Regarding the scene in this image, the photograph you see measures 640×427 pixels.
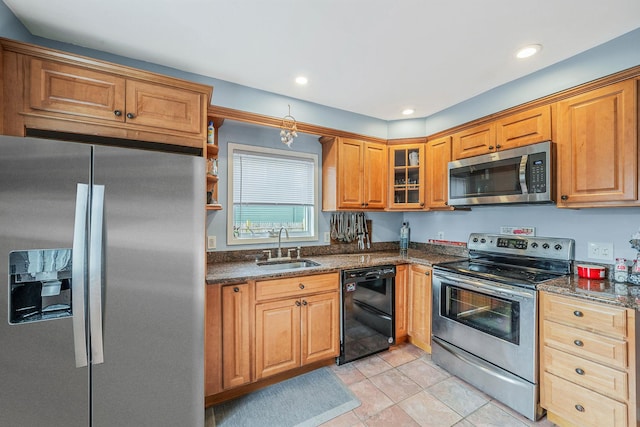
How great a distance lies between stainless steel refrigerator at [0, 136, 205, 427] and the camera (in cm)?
Answer: 121

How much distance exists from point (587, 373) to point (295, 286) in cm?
193

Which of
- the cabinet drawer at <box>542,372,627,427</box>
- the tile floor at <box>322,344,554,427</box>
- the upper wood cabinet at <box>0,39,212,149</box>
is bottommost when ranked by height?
the tile floor at <box>322,344,554,427</box>

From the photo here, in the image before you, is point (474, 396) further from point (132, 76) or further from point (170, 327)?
point (132, 76)

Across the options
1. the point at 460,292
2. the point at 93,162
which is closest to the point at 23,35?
the point at 93,162

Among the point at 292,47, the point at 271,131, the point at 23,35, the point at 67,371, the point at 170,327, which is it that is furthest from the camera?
the point at 271,131

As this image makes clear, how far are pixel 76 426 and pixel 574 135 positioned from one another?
3.48 metres

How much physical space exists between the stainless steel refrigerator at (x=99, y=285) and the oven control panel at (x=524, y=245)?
2596mm

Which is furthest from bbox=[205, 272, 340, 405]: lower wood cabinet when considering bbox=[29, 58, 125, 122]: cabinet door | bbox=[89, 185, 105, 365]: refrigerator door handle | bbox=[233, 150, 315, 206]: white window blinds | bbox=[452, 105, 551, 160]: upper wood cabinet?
bbox=[452, 105, 551, 160]: upper wood cabinet

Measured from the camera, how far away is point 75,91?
1.55 m

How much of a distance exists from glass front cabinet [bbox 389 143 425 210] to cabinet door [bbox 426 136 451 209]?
89 millimetres

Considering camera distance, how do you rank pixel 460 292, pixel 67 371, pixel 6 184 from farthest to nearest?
pixel 460 292
pixel 67 371
pixel 6 184

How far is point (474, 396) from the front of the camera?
2.04 meters

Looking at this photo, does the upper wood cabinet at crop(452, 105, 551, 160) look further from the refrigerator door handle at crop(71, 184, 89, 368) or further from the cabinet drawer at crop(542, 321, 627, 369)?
the refrigerator door handle at crop(71, 184, 89, 368)

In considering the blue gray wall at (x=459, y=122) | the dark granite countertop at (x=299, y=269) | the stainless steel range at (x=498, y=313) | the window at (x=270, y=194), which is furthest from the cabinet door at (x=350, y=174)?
the stainless steel range at (x=498, y=313)
